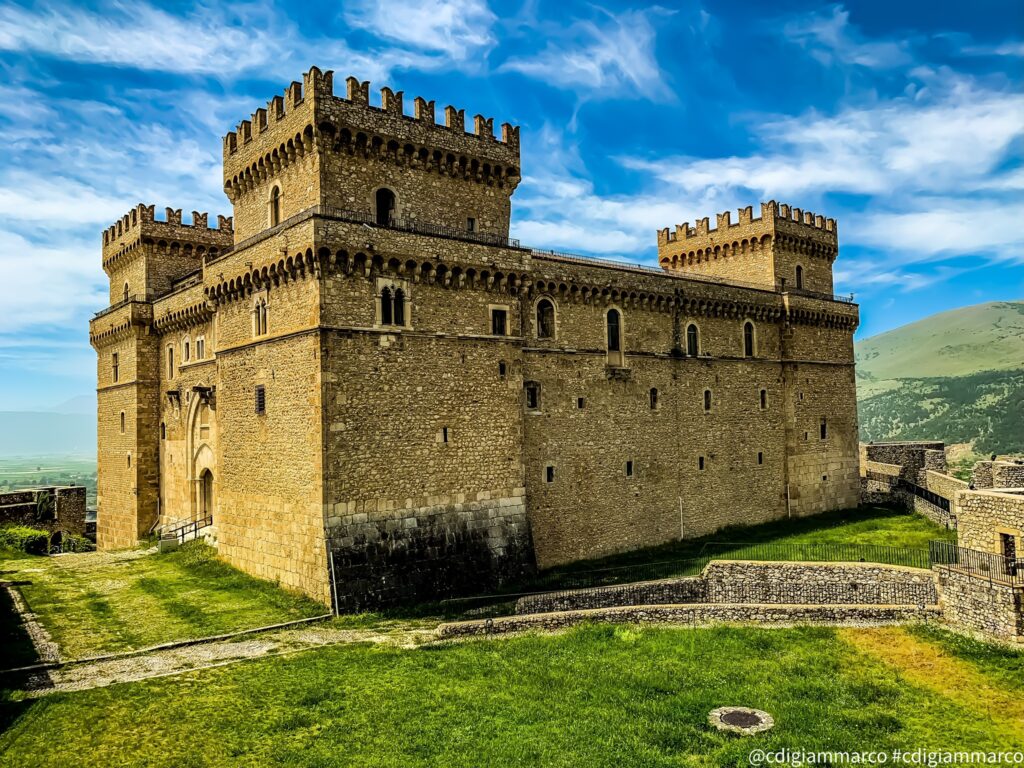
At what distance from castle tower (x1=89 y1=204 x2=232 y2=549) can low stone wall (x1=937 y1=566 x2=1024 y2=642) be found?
109 feet

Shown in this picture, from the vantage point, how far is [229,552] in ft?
84.6

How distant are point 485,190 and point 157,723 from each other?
63.1 ft

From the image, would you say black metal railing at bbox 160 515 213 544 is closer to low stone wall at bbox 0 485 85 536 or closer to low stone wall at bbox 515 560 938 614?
low stone wall at bbox 0 485 85 536

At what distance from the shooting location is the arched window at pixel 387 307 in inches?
865

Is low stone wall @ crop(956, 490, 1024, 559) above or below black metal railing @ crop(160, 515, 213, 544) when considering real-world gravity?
above

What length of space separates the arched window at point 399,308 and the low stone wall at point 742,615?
9.38 metres

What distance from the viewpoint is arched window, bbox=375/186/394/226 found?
23.5 metres

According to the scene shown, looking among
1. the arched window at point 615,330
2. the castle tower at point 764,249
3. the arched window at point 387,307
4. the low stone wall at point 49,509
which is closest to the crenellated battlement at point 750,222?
the castle tower at point 764,249

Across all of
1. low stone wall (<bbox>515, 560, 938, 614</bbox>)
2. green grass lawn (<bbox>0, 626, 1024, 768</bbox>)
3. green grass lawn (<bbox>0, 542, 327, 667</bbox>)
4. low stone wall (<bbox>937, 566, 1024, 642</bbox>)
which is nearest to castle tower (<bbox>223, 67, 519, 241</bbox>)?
green grass lawn (<bbox>0, 542, 327, 667</bbox>)

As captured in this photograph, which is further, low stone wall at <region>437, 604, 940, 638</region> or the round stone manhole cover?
low stone wall at <region>437, 604, 940, 638</region>

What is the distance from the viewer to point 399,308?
2239 cm

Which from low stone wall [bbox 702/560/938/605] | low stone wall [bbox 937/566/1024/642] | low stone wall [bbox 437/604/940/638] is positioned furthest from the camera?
low stone wall [bbox 702/560/938/605]

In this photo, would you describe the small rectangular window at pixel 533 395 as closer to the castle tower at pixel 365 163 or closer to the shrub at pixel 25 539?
the castle tower at pixel 365 163

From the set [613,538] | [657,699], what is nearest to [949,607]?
[657,699]
